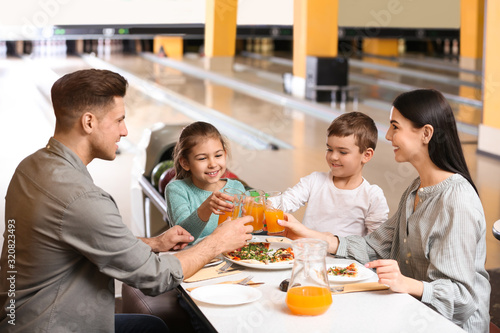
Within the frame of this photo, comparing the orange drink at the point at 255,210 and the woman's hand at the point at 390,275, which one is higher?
the orange drink at the point at 255,210

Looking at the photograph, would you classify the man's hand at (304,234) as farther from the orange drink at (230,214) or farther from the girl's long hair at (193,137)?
the girl's long hair at (193,137)

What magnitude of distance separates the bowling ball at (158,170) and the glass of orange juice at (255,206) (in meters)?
1.55

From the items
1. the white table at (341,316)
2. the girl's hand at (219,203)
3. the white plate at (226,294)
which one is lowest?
the white table at (341,316)

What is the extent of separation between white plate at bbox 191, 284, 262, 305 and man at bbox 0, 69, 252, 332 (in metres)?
0.07

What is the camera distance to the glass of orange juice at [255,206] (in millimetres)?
1695

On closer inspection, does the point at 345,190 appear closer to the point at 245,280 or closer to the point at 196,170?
the point at 196,170

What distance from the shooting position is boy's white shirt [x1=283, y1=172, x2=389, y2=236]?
7.26ft

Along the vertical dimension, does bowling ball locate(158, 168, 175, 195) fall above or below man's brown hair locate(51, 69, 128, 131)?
below

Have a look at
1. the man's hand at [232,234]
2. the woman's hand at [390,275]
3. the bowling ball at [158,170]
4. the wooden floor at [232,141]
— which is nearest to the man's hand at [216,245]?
the man's hand at [232,234]

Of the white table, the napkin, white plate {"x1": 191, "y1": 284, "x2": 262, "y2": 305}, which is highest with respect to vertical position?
the napkin

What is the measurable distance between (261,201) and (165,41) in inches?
602

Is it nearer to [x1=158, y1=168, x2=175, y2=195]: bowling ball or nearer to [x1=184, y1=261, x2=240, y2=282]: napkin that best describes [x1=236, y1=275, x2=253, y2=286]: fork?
[x1=184, y1=261, x2=240, y2=282]: napkin

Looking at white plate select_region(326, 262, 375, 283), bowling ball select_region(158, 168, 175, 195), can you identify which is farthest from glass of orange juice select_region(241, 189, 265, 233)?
bowling ball select_region(158, 168, 175, 195)

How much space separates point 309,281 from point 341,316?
10 cm
